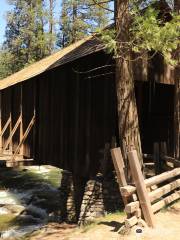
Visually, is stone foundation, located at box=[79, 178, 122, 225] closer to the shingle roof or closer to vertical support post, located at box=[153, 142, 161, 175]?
vertical support post, located at box=[153, 142, 161, 175]

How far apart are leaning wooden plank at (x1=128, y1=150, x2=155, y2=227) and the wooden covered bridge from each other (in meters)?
4.88

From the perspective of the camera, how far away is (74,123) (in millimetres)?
16469

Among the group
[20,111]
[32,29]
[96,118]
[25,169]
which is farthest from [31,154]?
[32,29]

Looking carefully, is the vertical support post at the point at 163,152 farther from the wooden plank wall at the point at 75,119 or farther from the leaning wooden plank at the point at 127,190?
the leaning wooden plank at the point at 127,190

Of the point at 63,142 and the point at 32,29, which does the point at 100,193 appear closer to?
the point at 63,142

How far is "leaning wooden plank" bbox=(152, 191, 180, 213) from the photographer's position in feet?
33.3

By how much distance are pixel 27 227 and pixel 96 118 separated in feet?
16.6

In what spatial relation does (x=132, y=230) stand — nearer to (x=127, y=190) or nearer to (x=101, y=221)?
(x=127, y=190)

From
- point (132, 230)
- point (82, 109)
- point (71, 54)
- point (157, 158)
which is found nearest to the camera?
point (132, 230)

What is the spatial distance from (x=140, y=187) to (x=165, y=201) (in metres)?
1.87

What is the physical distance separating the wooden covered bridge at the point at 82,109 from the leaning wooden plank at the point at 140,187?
192 inches

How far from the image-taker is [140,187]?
927cm

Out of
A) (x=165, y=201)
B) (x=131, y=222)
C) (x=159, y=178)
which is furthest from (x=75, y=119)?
(x=131, y=222)

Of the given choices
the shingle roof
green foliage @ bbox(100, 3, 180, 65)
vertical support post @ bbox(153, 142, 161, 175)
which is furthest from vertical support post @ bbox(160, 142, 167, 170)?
green foliage @ bbox(100, 3, 180, 65)
